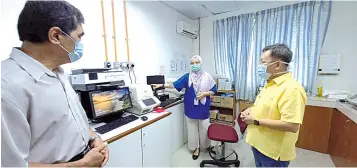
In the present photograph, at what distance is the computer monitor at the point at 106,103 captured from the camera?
4.76ft

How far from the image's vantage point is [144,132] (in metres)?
1.63

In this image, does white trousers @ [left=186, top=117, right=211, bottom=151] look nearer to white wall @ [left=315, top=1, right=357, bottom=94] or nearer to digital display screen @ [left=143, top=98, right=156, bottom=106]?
digital display screen @ [left=143, top=98, right=156, bottom=106]

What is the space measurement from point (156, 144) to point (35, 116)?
137 cm

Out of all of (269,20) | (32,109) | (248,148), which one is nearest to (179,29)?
(269,20)

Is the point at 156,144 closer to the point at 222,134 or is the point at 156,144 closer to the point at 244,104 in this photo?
the point at 222,134

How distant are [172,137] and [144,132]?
38.2 inches

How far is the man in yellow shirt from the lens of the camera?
1108 mm

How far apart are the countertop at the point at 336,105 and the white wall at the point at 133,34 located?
2343 millimetres

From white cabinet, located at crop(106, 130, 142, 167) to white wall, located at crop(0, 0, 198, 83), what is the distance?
95 cm

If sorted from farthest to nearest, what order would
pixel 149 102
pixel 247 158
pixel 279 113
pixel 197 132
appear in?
pixel 197 132, pixel 247 158, pixel 149 102, pixel 279 113

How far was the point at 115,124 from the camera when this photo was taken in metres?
1.51

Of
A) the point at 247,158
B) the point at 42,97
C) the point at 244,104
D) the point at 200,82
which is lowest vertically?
the point at 247,158

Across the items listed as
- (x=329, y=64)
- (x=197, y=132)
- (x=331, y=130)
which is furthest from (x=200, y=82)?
(x=329, y=64)

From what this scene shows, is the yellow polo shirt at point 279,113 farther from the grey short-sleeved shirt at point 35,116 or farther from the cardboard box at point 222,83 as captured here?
the cardboard box at point 222,83
